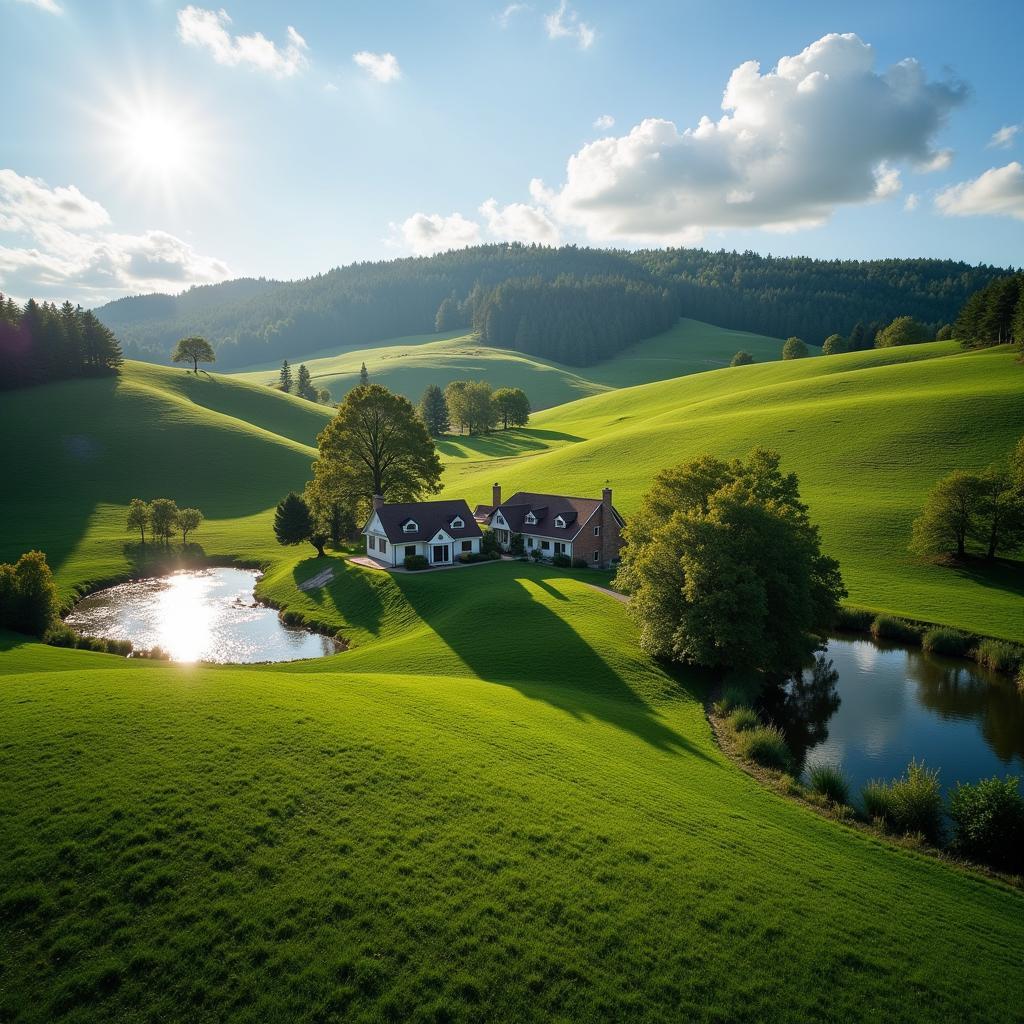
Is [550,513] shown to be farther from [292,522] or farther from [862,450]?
[862,450]

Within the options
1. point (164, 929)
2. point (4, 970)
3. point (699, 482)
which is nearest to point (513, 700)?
point (164, 929)

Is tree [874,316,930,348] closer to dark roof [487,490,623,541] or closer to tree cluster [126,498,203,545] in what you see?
dark roof [487,490,623,541]

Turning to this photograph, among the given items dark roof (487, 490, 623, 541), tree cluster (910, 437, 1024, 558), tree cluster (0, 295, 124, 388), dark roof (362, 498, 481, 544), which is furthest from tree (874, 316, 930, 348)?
tree cluster (0, 295, 124, 388)

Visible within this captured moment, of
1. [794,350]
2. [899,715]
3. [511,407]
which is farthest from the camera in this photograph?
[794,350]

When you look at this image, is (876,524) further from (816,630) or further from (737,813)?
(737,813)

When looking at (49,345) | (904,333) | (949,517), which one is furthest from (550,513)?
(904,333)

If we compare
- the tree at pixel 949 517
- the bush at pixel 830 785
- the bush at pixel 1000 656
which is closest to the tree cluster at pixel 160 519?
the bush at pixel 830 785
